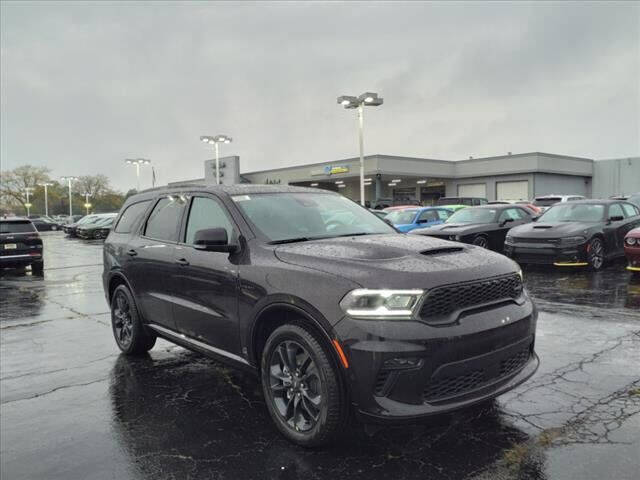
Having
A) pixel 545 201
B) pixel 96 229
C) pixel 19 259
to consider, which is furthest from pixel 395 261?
pixel 96 229

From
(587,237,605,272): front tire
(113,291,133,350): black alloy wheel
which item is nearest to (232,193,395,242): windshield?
(113,291,133,350): black alloy wheel

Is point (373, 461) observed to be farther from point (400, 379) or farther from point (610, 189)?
point (610, 189)

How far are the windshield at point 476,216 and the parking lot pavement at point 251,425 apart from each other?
25.4 feet

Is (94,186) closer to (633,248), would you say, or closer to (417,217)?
(417,217)

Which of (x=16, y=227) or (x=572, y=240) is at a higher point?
(x=16, y=227)

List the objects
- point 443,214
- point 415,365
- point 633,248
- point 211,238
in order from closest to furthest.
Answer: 1. point 415,365
2. point 211,238
3. point 633,248
4. point 443,214

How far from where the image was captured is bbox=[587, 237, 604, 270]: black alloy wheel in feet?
35.9

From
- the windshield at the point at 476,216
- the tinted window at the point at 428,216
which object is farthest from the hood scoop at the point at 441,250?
the tinted window at the point at 428,216

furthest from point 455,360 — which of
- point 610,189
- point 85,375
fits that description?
point 610,189

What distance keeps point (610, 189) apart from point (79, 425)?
57.7 meters

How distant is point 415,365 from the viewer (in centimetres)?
293

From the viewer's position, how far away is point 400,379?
2938mm

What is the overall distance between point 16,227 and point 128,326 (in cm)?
1146

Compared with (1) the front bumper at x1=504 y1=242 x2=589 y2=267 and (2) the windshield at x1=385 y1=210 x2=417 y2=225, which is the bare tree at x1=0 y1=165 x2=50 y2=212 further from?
(1) the front bumper at x1=504 y1=242 x2=589 y2=267
